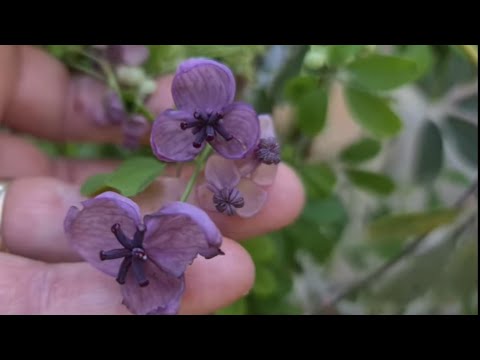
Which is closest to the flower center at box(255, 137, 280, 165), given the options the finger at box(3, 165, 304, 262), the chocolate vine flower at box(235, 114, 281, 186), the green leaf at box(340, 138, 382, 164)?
the chocolate vine flower at box(235, 114, 281, 186)

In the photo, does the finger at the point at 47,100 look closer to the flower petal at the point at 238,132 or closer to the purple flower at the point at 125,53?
the purple flower at the point at 125,53

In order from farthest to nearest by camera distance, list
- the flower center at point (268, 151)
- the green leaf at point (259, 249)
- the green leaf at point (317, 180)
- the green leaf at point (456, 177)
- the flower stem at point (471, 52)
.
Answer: the green leaf at point (456, 177) → the green leaf at point (317, 180) → the green leaf at point (259, 249) → the flower stem at point (471, 52) → the flower center at point (268, 151)

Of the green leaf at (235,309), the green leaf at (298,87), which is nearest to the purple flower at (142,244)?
the green leaf at (235,309)

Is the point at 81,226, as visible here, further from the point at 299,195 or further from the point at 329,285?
the point at 329,285

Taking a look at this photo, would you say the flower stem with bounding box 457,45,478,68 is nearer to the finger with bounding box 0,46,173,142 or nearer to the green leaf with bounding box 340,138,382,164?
the green leaf with bounding box 340,138,382,164

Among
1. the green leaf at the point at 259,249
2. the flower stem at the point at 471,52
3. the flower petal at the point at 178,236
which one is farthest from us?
the green leaf at the point at 259,249

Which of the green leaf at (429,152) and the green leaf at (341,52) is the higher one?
the green leaf at (341,52)

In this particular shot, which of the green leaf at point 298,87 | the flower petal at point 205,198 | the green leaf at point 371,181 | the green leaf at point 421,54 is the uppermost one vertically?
the green leaf at point 421,54

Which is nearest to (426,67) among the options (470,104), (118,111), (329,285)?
(470,104)
